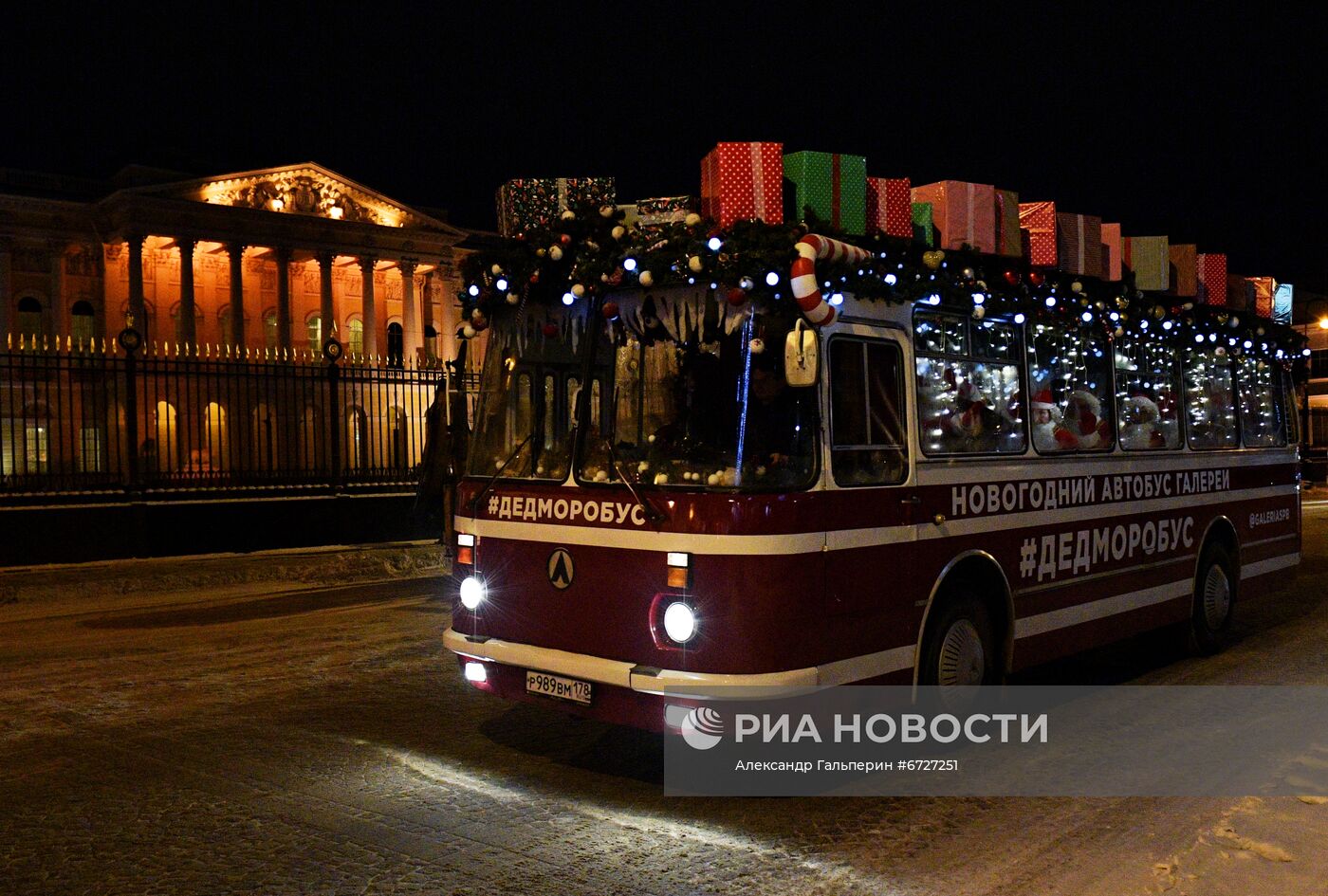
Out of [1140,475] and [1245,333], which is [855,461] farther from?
[1245,333]

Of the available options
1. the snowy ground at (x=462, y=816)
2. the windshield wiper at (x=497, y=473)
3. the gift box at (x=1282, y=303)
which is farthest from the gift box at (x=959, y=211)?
the gift box at (x=1282, y=303)

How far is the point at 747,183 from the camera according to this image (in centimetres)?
598

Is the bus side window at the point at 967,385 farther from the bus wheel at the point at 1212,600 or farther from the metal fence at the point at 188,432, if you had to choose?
the metal fence at the point at 188,432

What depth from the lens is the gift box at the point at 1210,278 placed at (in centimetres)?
1002

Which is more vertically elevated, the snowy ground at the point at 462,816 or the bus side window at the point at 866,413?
the bus side window at the point at 866,413

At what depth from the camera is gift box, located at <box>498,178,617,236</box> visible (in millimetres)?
6574

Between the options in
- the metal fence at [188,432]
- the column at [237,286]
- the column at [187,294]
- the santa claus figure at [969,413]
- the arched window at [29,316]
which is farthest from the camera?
the column at [237,286]

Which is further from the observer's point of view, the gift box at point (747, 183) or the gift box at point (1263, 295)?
the gift box at point (1263, 295)

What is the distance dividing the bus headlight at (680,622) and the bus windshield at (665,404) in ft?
1.90

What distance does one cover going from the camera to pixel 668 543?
18.4 feet

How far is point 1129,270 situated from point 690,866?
6245 millimetres

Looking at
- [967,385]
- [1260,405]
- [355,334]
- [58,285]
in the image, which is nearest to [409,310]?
[355,334]

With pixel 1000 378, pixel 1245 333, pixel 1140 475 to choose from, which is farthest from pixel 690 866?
pixel 1245 333

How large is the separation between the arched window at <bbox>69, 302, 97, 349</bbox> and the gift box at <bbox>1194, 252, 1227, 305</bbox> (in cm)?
5725
